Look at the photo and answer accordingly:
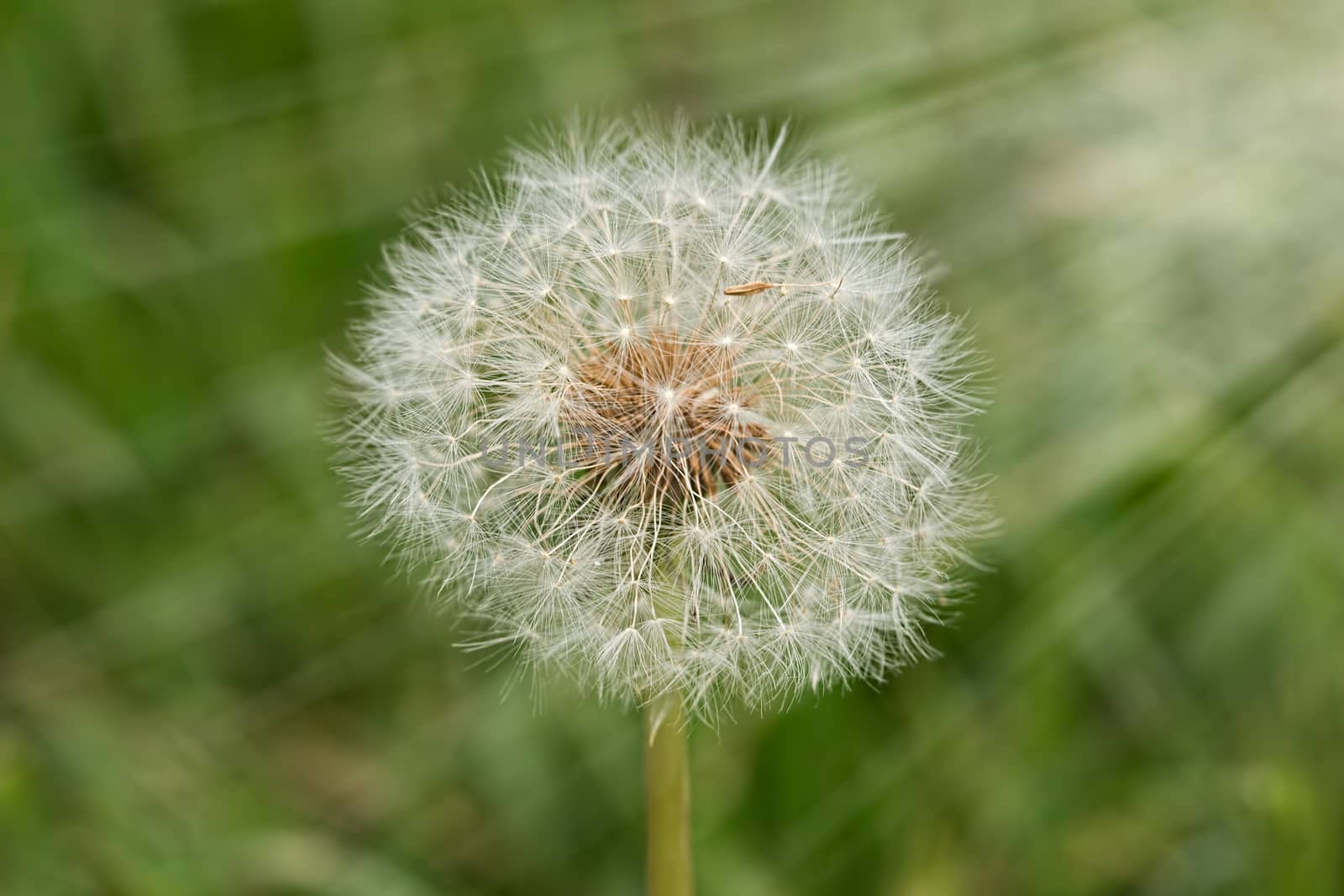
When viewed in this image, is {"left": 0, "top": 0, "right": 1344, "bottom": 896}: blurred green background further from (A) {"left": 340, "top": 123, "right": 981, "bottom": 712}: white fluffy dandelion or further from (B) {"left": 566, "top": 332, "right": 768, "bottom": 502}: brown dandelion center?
(B) {"left": 566, "top": 332, "right": 768, "bottom": 502}: brown dandelion center

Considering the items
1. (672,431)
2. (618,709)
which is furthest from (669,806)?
(618,709)

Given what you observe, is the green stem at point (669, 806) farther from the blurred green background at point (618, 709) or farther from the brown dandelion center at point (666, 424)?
the blurred green background at point (618, 709)

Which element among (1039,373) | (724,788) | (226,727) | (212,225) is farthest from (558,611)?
(212,225)

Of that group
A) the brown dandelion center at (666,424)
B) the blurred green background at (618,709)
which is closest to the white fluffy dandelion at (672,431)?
Result: the brown dandelion center at (666,424)

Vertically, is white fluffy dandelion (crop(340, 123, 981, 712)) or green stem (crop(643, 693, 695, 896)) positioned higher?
white fluffy dandelion (crop(340, 123, 981, 712))

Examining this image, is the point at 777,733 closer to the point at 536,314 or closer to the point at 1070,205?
the point at 536,314

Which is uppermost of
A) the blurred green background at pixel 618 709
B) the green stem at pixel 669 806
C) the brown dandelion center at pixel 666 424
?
the blurred green background at pixel 618 709

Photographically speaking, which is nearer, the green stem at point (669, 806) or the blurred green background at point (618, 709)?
the green stem at point (669, 806)

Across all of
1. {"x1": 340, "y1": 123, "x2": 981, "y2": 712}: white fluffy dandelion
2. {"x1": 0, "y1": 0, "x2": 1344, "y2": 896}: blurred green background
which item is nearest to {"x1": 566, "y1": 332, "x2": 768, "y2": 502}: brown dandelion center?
{"x1": 340, "y1": 123, "x2": 981, "y2": 712}: white fluffy dandelion
